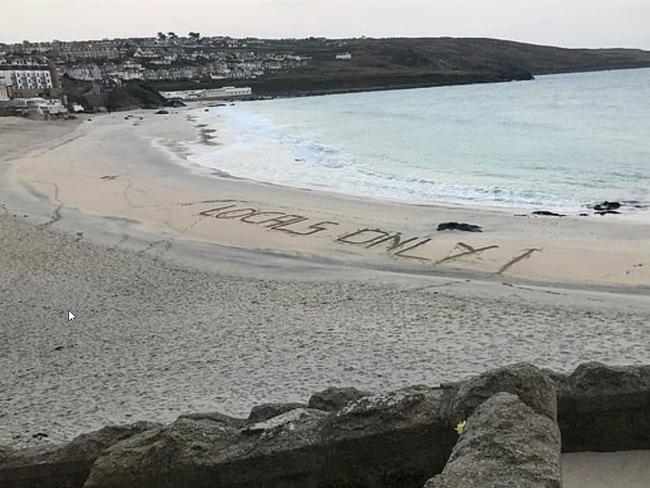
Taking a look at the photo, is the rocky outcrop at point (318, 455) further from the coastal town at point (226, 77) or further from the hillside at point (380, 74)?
the hillside at point (380, 74)

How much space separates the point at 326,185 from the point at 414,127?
91.1ft

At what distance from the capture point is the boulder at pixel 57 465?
4.89 metres

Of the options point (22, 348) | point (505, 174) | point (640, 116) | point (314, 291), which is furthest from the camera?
point (640, 116)

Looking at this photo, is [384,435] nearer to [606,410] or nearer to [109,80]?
[606,410]

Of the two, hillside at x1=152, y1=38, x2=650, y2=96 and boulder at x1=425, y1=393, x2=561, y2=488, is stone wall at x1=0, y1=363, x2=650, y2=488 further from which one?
hillside at x1=152, y1=38, x2=650, y2=96

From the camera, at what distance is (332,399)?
5301mm

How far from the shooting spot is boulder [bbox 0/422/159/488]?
489 cm

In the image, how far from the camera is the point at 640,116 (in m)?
48.6

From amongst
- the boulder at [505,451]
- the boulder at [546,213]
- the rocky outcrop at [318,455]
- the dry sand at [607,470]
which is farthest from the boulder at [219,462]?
the boulder at [546,213]

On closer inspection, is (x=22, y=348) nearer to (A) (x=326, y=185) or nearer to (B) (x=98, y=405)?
(B) (x=98, y=405)

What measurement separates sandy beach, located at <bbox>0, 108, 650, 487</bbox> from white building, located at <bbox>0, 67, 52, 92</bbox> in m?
105

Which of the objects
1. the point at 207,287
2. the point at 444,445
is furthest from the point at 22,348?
the point at 444,445

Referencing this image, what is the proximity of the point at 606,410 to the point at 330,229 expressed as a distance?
37.8ft

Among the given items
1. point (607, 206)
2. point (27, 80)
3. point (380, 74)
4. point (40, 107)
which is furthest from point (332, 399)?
point (380, 74)
